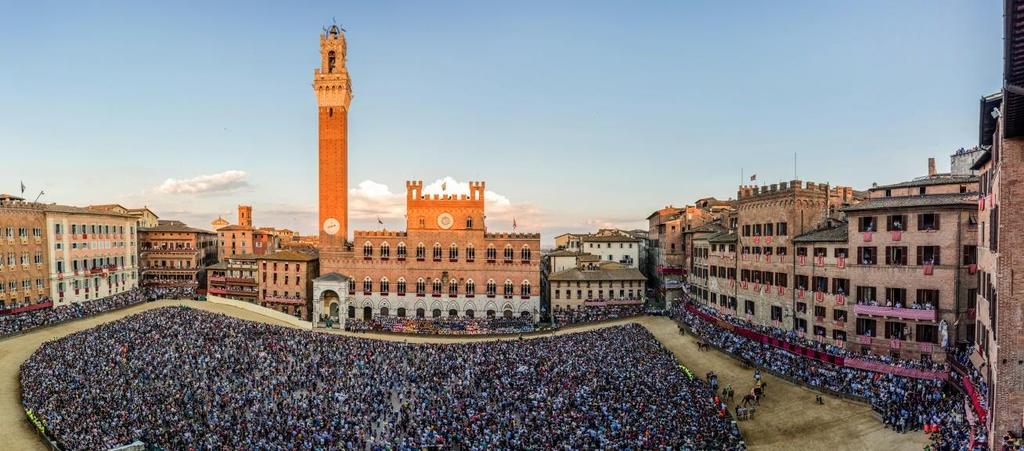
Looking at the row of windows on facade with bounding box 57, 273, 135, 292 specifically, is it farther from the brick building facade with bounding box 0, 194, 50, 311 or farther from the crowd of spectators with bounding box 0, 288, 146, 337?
the crowd of spectators with bounding box 0, 288, 146, 337

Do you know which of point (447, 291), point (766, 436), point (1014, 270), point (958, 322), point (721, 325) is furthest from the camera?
point (447, 291)

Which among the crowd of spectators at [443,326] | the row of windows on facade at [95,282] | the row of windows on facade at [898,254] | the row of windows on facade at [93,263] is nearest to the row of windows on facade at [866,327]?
the row of windows on facade at [898,254]

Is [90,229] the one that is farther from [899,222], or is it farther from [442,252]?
[899,222]

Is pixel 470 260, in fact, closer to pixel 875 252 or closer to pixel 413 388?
pixel 413 388

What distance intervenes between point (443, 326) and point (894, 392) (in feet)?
141

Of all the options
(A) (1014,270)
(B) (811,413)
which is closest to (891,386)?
(B) (811,413)

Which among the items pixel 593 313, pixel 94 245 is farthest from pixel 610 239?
pixel 94 245

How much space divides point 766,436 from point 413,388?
2319 centimetres

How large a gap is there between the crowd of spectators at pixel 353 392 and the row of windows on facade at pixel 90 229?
19533 millimetres

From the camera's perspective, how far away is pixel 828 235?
40875 millimetres

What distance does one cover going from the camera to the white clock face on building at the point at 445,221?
69.2 m

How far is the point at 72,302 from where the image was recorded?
2359 inches

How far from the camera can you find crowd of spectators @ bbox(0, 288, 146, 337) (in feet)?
153

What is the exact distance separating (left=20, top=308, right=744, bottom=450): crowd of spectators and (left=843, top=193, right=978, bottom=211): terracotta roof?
56.3 ft
